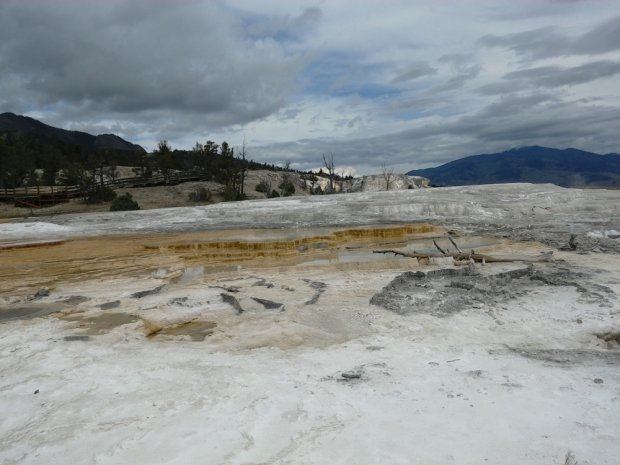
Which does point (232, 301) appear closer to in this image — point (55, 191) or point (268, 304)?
point (268, 304)

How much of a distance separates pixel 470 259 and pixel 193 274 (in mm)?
4976

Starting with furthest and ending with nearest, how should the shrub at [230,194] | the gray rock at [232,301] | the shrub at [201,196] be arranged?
the shrub at [230,194] → the shrub at [201,196] → the gray rock at [232,301]

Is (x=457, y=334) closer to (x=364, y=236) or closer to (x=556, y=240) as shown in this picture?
(x=556, y=240)

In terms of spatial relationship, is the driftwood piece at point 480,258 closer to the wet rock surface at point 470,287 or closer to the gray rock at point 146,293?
the wet rock surface at point 470,287

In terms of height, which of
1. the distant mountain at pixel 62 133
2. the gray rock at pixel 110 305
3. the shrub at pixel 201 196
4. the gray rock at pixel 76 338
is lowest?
the gray rock at pixel 76 338

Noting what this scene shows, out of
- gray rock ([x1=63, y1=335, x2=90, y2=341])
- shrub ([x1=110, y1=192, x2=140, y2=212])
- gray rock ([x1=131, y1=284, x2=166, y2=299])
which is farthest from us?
shrub ([x1=110, y1=192, x2=140, y2=212])

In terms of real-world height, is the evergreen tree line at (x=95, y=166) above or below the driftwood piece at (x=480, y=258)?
above

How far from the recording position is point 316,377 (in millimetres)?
3902

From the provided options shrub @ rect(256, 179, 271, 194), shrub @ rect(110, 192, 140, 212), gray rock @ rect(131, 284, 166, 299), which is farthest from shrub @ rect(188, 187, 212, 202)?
gray rock @ rect(131, 284, 166, 299)

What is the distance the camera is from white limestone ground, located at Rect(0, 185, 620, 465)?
9.52ft

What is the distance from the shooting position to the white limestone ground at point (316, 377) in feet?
9.52

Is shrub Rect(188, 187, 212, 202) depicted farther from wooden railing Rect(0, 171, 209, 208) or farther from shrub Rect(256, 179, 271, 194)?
shrub Rect(256, 179, 271, 194)

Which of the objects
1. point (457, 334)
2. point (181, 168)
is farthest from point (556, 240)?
point (181, 168)

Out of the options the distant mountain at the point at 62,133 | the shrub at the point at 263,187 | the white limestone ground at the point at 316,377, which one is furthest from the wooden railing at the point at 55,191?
the distant mountain at the point at 62,133
